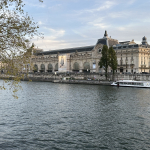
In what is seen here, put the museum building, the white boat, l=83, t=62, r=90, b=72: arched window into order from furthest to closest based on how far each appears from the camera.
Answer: l=83, t=62, r=90, b=72: arched window → the museum building → the white boat

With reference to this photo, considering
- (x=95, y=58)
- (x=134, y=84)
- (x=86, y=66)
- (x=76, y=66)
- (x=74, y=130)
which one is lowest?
(x=74, y=130)

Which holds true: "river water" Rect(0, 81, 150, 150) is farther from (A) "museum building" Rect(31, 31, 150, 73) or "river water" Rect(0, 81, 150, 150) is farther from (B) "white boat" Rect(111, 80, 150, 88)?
(A) "museum building" Rect(31, 31, 150, 73)

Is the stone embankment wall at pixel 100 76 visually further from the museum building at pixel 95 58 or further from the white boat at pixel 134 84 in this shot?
the white boat at pixel 134 84

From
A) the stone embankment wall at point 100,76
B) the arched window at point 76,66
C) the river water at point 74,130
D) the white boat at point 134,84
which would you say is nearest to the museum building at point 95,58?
the arched window at point 76,66

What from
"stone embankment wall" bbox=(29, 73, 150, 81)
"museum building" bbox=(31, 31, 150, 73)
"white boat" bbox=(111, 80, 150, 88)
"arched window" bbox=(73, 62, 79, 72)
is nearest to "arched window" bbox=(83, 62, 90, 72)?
"museum building" bbox=(31, 31, 150, 73)

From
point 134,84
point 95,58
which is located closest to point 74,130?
point 134,84

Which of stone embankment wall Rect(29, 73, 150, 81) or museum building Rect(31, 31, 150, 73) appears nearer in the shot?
stone embankment wall Rect(29, 73, 150, 81)

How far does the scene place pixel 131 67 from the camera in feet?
395

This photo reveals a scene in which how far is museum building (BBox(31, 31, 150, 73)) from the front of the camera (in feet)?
389

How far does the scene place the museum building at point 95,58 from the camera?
4670 inches

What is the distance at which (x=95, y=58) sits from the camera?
449 feet

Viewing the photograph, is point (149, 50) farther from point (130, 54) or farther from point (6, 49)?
point (6, 49)

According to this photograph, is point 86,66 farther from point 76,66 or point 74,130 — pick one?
point 74,130

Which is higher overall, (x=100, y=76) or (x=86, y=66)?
(x=86, y=66)
